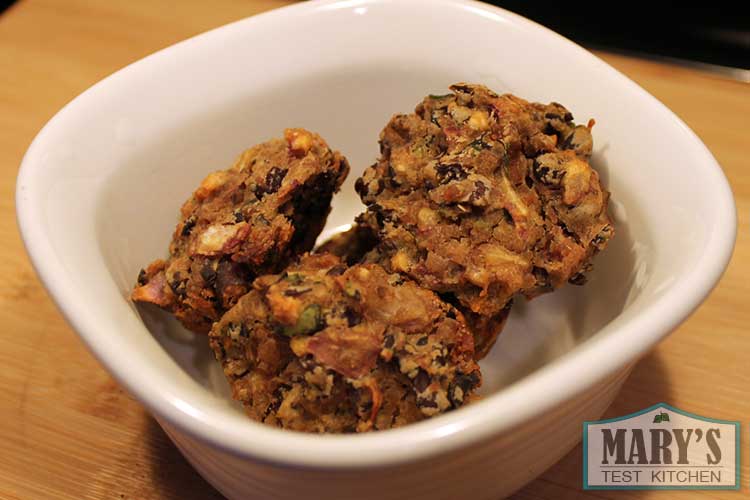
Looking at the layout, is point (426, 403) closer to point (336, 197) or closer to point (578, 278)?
point (578, 278)

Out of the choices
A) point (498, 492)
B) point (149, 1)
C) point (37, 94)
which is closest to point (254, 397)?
point (498, 492)

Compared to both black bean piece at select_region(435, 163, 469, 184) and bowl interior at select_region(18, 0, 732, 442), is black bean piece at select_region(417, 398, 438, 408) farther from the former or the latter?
black bean piece at select_region(435, 163, 469, 184)

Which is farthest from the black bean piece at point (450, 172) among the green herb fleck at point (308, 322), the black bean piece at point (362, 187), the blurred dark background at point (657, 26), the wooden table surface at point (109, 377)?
the blurred dark background at point (657, 26)

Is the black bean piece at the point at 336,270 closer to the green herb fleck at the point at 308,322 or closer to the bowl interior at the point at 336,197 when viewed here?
the green herb fleck at the point at 308,322

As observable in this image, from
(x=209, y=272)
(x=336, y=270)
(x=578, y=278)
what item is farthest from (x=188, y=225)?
(x=578, y=278)

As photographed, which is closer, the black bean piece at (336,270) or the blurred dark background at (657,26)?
the black bean piece at (336,270)

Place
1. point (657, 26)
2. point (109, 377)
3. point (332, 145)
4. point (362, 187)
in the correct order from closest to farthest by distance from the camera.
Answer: point (362, 187), point (109, 377), point (332, 145), point (657, 26)
